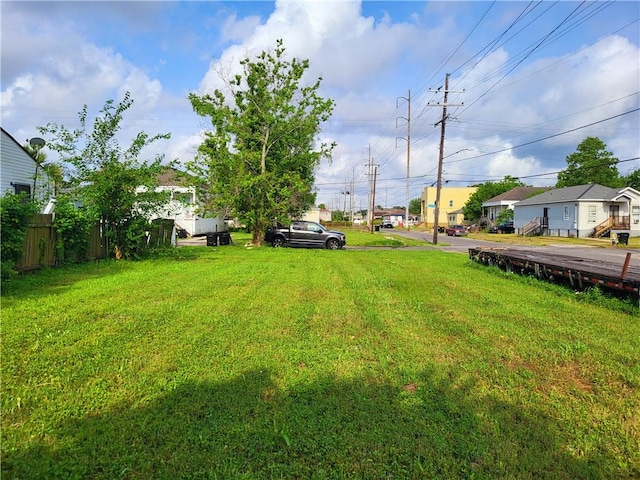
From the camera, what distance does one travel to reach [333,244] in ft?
72.9

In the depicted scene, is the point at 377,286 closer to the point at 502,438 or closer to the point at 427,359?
the point at 427,359

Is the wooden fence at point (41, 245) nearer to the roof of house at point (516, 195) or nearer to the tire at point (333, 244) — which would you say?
the tire at point (333, 244)

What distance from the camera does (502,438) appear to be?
115 inches

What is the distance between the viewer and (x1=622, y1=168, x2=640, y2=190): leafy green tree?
62344 millimetres

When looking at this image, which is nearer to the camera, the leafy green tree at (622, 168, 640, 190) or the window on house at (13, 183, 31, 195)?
the window on house at (13, 183, 31, 195)

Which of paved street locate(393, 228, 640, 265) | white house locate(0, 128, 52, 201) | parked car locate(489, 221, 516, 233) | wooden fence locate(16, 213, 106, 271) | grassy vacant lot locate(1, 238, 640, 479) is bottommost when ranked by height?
grassy vacant lot locate(1, 238, 640, 479)

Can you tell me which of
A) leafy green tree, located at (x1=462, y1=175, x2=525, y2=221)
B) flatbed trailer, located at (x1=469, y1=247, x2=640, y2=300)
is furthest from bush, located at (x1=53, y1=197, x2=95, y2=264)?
leafy green tree, located at (x1=462, y1=175, x2=525, y2=221)

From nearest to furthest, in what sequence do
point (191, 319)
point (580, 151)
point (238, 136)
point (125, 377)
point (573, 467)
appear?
point (573, 467)
point (125, 377)
point (191, 319)
point (238, 136)
point (580, 151)

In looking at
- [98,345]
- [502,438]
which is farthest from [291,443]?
[98,345]

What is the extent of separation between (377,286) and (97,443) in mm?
6992

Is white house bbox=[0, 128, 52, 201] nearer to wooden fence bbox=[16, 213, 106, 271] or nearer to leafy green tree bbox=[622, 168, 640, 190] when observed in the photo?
wooden fence bbox=[16, 213, 106, 271]

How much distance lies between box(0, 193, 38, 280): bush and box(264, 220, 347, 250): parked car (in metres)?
13.9

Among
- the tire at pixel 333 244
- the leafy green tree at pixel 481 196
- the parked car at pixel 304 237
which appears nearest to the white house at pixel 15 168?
the parked car at pixel 304 237

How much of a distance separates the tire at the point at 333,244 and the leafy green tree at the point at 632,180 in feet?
200
